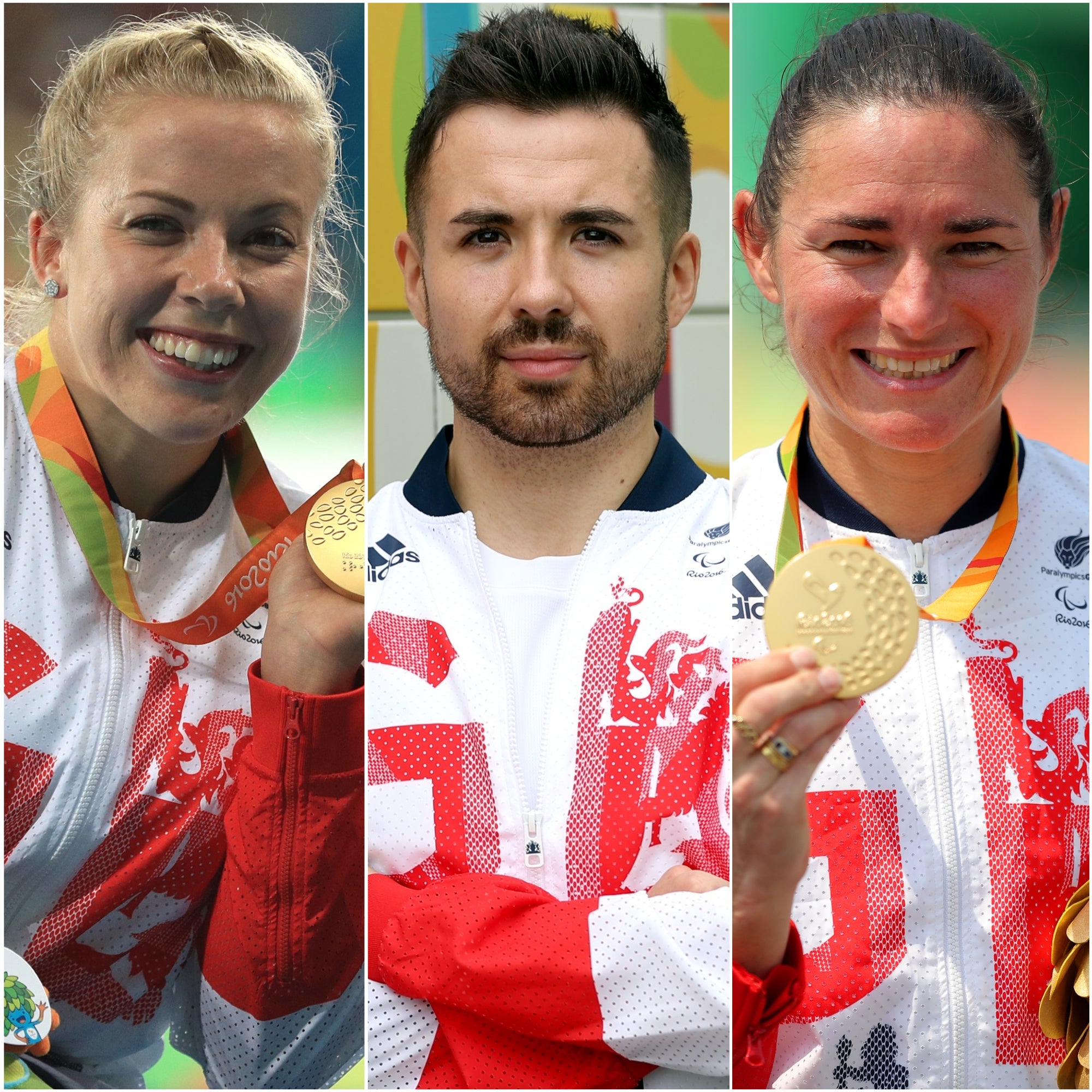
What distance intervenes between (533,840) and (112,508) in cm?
104

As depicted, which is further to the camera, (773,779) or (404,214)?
(404,214)

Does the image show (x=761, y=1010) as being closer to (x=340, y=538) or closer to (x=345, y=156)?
(x=340, y=538)

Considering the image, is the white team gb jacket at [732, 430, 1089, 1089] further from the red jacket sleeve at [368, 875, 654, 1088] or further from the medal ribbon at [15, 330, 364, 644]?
the medal ribbon at [15, 330, 364, 644]

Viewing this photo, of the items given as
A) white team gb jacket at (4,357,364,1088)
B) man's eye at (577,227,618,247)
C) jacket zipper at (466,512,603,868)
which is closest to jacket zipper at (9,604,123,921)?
white team gb jacket at (4,357,364,1088)

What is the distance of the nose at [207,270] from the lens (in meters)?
2.22

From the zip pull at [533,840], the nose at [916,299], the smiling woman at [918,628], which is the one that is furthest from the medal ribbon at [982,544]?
the zip pull at [533,840]

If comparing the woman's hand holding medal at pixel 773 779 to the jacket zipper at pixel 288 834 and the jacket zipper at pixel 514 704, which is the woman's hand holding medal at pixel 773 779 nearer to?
the jacket zipper at pixel 514 704

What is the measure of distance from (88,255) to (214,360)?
0.31 meters

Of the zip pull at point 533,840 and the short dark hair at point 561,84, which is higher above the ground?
the short dark hair at point 561,84

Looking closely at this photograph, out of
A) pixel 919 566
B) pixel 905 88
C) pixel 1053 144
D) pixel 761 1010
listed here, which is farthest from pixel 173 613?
pixel 1053 144

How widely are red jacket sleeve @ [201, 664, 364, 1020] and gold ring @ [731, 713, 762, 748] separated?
0.78 meters

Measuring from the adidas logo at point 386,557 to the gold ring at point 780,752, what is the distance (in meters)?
0.79

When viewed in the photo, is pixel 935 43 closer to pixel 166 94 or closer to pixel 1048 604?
pixel 1048 604

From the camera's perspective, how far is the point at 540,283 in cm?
212
